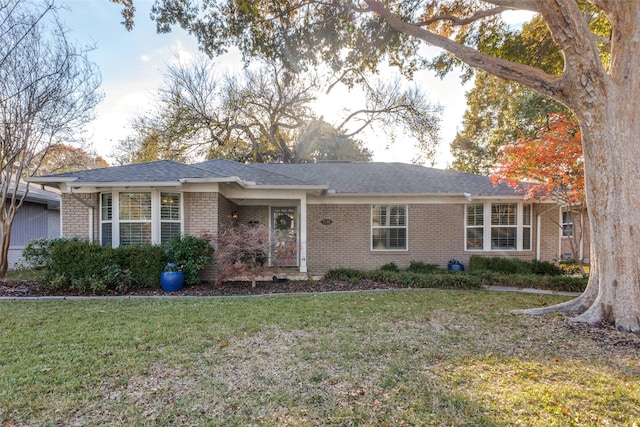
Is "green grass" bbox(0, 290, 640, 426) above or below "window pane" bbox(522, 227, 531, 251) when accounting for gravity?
below

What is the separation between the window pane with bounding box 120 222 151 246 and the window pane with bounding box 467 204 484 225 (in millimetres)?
10463

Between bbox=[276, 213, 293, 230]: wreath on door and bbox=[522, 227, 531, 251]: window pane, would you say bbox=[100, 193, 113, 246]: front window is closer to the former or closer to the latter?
bbox=[276, 213, 293, 230]: wreath on door

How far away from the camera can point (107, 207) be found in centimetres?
902

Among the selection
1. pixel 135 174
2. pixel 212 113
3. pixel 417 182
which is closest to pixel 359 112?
pixel 212 113

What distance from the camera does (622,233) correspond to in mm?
5160

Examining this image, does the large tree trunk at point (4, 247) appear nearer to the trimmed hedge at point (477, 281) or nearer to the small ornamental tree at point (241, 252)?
the small ornamental tree at point (241, 252)

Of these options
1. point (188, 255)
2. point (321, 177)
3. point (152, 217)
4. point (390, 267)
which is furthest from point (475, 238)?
point (152, 217)

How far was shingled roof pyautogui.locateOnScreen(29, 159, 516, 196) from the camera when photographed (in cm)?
863

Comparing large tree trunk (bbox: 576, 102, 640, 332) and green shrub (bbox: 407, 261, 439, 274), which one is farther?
green shrub (bbox: 407, 261, 439, 274)

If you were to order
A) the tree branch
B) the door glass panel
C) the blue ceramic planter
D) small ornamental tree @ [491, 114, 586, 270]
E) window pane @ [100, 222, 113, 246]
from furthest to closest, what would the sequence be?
the door glass panel, window pane @ [100, 222, 113, 246], small ornamental tree @ [491, 114, 586, 270], the blue ceramic planter, the tree branch

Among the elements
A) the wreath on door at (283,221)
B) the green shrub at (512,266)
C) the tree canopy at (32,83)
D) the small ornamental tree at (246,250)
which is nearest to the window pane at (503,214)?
the green shrub at (512,266)

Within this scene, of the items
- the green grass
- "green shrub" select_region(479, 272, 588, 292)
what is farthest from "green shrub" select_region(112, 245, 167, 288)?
"green shrub" select_region(479, 272, 588, 292)

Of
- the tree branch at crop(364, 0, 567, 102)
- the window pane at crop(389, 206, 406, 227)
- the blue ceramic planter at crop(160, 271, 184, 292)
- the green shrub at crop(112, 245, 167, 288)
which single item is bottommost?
the blue ceramic planter at crop(160, 271, 184, 292)

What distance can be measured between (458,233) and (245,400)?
10010 mm
